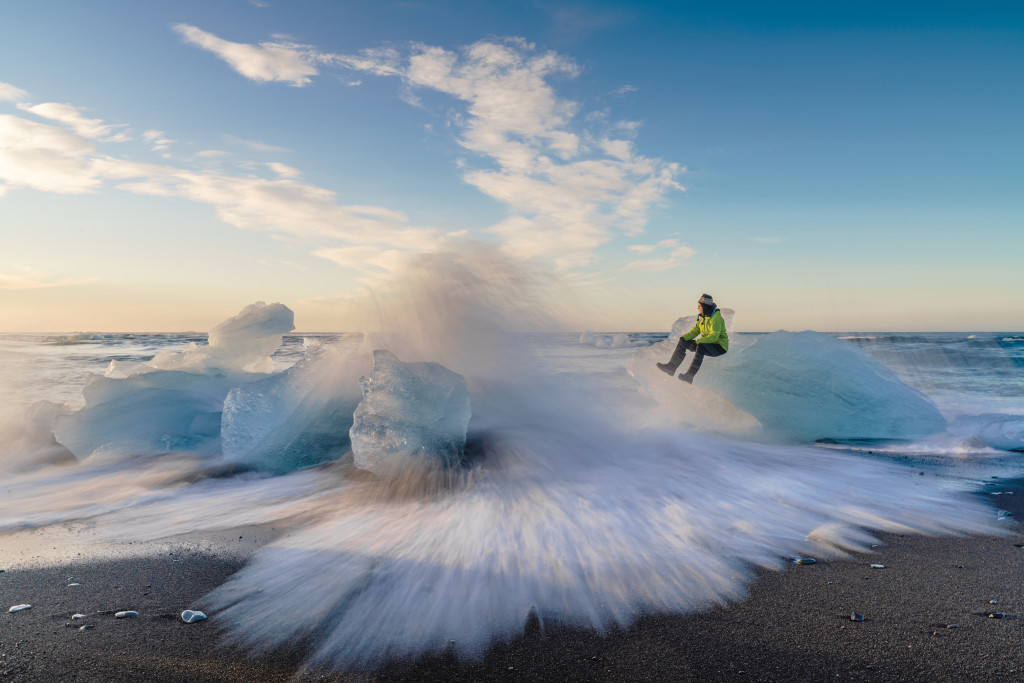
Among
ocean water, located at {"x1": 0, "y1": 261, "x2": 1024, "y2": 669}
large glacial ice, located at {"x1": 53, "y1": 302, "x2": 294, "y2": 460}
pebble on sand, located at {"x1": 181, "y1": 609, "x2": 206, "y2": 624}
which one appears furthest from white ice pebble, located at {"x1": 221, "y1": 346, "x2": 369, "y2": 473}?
pebble on sand, located at {"x1": 181, "y1": 609, "x2": 206, "y2": 624}

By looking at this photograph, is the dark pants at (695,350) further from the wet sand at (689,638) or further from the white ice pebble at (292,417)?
the wet sand at (689,638)

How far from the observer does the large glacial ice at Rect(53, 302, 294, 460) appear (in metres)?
6.80

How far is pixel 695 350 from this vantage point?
7871mm

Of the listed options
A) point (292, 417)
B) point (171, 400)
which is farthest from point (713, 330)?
point (171, 400)

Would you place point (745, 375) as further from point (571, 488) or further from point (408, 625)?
point (408, 625)

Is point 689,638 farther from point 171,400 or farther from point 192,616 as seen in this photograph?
point 171,400

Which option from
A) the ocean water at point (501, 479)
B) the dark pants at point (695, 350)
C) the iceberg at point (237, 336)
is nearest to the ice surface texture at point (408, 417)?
the ocean water at point (501, 479)

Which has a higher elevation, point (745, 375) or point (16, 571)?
point (745, 375)

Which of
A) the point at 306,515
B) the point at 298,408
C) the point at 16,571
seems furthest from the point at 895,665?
the point at 298,408

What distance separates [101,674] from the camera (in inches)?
88.1

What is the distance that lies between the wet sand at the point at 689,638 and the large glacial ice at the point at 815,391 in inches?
177

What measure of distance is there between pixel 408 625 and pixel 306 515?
86.8 inches

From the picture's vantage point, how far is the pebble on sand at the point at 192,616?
2723mm

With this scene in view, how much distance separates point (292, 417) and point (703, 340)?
5.28 m
